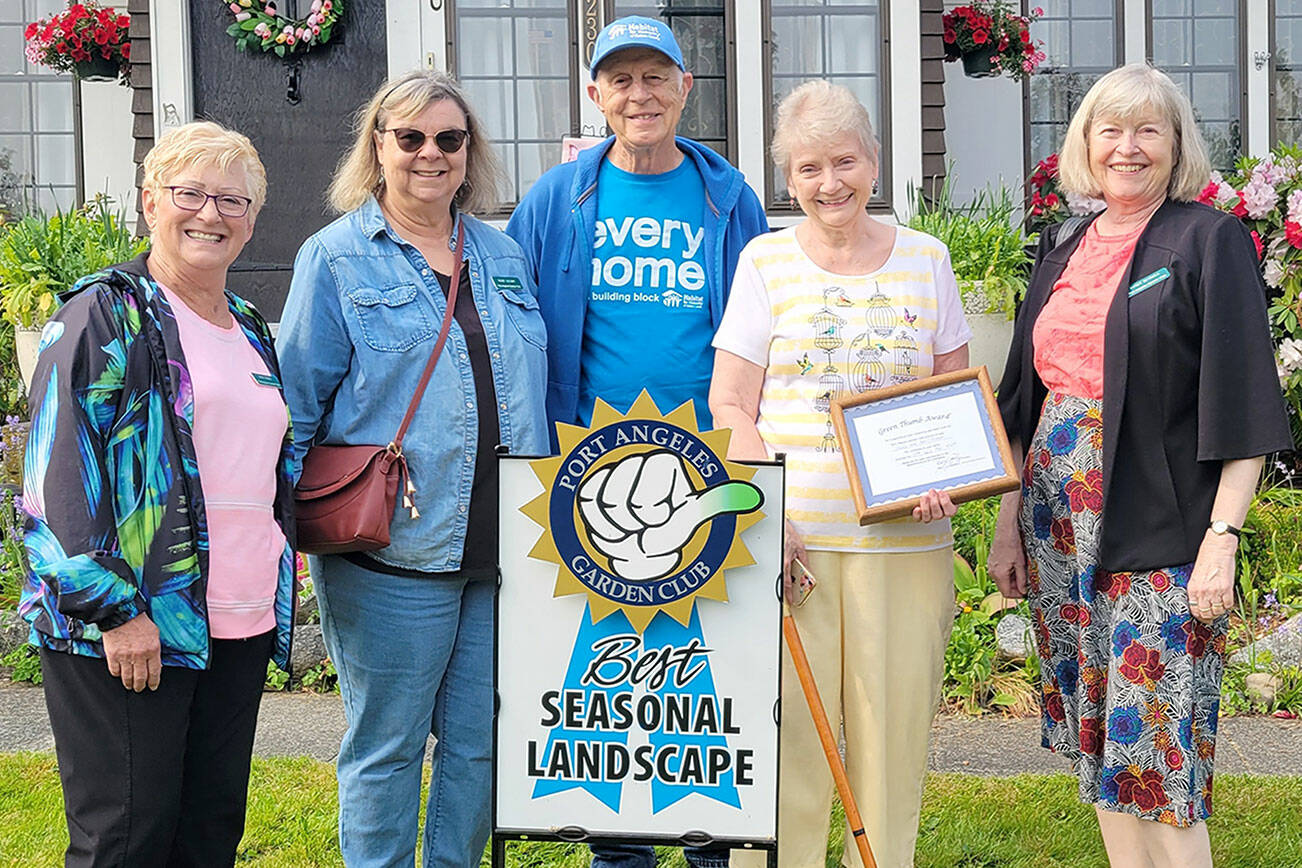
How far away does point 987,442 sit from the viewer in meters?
2.84

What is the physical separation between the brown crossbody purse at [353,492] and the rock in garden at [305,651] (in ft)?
9.60

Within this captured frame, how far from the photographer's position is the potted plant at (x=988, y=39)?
28.2 ft

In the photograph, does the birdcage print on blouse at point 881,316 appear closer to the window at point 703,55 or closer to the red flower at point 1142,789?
the red flower at point 1142,789

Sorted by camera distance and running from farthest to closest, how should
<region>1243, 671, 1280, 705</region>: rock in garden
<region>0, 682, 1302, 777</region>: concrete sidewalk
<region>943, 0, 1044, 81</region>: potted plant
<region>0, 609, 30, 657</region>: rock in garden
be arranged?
<region>943, 0, 1044, 81</region>: potted plant → <region>0, 609, 30, 657</region>: rock in garden → <region>1243, 671, 1280, 705</region>: rock in garden → <region>0, 682, 1302, 777</region>: concrete sidewalk

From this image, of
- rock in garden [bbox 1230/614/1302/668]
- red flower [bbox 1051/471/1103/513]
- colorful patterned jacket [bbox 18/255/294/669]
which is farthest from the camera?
rock in garden [bbox 1230/614/1302/668]

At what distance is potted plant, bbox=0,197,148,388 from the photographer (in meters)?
7.21

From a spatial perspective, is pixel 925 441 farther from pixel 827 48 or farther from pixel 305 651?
pixel 827 48

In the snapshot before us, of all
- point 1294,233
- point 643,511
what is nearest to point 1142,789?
point 643,511

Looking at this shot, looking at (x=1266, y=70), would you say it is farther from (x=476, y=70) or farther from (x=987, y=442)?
(x=987, y=442)

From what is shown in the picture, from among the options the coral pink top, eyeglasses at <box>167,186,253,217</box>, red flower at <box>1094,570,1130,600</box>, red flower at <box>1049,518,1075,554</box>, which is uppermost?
eyeglasses at <box>167,186,253,217</box>

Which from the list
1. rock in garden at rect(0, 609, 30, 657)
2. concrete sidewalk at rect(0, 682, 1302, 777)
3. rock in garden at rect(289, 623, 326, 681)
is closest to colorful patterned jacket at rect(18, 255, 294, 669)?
concrete sidewalk at rect(0, 682, 1302, 777)

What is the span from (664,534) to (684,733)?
45 cm

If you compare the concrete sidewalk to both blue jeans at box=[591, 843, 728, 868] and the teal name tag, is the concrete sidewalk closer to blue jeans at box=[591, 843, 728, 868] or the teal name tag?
blue jeans at box=[591, 843, 728, 868]

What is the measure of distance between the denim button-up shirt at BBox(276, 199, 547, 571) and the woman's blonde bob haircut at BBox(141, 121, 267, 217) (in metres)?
0.27
